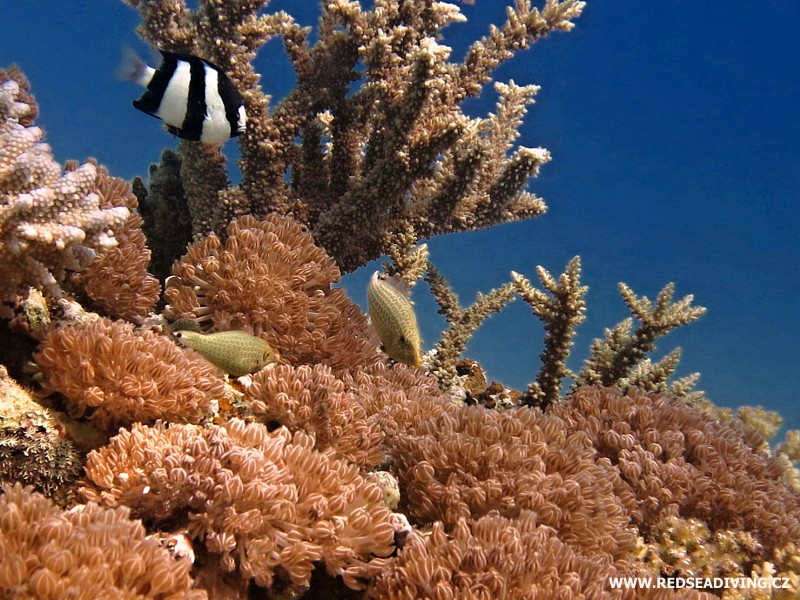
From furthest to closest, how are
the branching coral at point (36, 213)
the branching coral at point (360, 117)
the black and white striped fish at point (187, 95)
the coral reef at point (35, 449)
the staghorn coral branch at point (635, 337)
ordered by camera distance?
the staghorn coral branch at point (635, 337) < the branching coral at point (360, 117) < the black and white striped fish at point (187, 95) < the branching coral at point (36, 213) < the coral reef at point (35, 449)

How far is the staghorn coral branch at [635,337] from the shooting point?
501 centimetres

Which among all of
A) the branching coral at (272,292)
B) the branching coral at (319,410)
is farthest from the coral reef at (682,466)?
the branching coral at (272,292)

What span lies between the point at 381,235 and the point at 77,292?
2.49 metres

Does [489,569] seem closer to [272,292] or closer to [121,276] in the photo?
[272,292]

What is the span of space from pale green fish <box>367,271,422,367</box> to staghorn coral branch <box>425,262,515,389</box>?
181 centimetres

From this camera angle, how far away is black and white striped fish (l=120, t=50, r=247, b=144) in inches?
120

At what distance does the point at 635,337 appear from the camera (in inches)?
201

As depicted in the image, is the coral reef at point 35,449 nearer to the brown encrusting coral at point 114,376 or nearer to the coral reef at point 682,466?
the brown encrusting coral at point 114,376

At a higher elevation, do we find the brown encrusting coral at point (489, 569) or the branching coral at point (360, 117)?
the branching coral at point (360, 117)

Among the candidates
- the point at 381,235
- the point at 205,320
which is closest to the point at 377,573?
the point at 205,320

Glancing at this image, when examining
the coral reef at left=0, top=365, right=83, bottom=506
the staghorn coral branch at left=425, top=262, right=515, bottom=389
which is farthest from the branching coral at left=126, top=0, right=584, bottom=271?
the coral reef at left=0, top=365, right=83, bottom=506

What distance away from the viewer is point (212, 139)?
3320 mm

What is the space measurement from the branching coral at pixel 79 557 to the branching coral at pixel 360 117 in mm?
3149

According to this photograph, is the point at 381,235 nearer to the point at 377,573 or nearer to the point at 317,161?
the point at 317,161
